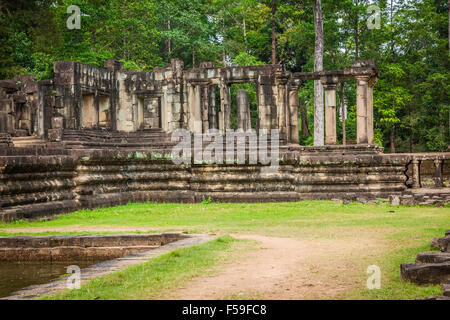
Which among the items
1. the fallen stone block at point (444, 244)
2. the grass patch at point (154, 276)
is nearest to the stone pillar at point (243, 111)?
the grass patch at point (154, 276)

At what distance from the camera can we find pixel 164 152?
18.0 meters

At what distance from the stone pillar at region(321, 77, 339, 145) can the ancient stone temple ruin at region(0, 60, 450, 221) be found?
36 mm

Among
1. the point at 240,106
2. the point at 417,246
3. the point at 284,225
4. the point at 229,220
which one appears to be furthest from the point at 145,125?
the point at 417,246

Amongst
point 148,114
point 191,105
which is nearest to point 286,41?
point 148,114

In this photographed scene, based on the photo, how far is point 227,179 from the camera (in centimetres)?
1741

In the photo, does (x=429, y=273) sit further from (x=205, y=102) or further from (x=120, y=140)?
(x=205, y=102)

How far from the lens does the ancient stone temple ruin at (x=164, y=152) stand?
14758 mm

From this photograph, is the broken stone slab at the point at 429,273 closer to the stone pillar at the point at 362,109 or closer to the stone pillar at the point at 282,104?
the stone pillar at the point at 282,104

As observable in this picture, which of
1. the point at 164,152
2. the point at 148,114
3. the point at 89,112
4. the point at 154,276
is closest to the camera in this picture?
the point at 154,276

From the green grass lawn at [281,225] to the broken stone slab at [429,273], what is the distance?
107 mm

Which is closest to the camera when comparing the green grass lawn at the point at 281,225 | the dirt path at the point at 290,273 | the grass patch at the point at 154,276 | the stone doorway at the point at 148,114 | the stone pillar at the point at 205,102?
the grass patch at the point at 154,276

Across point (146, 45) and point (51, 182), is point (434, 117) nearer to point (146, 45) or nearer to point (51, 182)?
point (146, 45)

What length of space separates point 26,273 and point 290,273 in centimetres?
391
